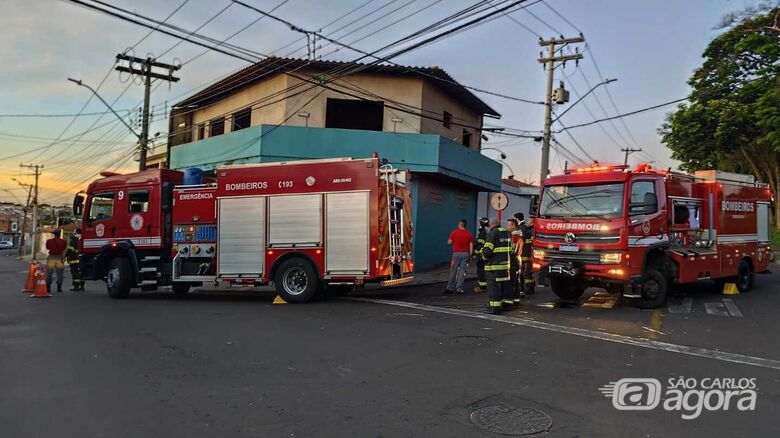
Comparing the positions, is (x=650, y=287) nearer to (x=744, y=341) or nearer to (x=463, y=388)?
(x=744, y=341)

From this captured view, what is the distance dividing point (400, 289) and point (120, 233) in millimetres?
7024

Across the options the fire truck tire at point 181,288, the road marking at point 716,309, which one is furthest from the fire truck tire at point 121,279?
the road marking at point 716,309

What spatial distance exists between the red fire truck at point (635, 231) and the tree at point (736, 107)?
46.6 ft

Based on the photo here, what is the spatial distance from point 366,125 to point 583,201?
11.5m

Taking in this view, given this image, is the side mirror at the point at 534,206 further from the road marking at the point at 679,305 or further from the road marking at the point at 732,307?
the road marking at the point at 732,307

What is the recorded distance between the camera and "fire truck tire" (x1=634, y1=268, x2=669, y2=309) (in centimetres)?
966

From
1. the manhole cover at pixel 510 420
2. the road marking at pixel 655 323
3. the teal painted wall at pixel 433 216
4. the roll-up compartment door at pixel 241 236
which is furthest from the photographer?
the teal painted wall at pixel 433 216

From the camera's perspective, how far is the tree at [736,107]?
2277 cm

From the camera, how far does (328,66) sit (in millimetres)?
18766

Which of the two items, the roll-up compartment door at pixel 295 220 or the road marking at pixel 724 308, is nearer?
the road marking at pixel 724 308

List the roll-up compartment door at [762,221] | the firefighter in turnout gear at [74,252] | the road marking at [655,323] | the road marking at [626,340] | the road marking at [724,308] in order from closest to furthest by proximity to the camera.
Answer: the road marking at [626,340] → the road marking at [655,323] → the road marking at [724,308] → the roll-up compartment door at [762,221] → the firefighter in turnout gear at [74,252]

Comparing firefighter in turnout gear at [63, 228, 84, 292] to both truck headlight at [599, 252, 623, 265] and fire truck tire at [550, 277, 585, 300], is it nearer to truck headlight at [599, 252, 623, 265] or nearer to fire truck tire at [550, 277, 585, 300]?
fire truck tire at [550, 277, 585, 300]

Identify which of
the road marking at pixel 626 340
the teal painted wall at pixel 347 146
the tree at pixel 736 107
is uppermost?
the tree at pixel 736 107

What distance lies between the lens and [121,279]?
12.2 meters
